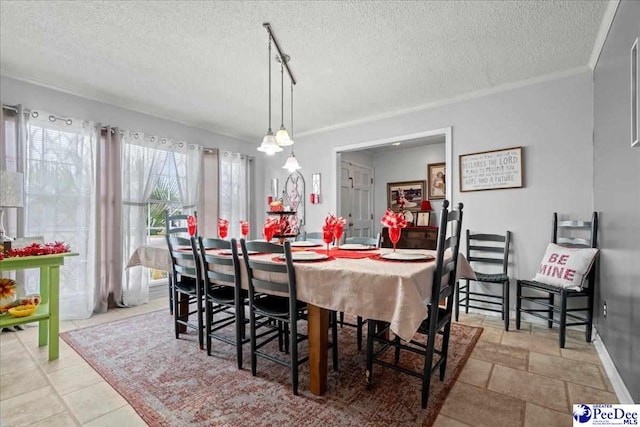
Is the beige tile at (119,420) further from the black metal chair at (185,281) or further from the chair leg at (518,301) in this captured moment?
the chair leg at (518,301)

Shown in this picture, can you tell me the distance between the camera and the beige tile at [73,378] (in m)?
1.93

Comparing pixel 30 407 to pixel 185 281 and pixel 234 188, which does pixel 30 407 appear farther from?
pixel 234 188

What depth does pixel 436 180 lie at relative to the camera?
5.43m

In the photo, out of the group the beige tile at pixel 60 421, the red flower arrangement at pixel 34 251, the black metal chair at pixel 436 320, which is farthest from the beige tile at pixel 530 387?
the red flower arrangement at pixel 34 251

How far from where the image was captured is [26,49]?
97.9 inches

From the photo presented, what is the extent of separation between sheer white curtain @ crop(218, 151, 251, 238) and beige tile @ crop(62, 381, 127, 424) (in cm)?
300

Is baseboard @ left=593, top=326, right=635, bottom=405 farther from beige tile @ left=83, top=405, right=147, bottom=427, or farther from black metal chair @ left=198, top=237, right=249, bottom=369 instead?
beige tile @ left=83, top=405, right=147, bottom=427

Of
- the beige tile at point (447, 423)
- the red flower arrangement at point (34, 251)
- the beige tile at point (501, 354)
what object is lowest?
the beige tile at point (501, 354)

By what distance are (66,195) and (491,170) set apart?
445cm

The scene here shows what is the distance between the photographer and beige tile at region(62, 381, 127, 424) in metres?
1.67

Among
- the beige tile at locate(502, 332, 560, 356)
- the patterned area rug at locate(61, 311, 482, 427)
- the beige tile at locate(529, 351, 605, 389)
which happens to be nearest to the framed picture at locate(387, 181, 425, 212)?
the beige tile at locate(502, 332, 560, 356)

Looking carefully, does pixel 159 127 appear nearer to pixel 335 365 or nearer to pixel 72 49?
pixel 72 49

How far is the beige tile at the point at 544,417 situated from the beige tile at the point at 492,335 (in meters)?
0.96
